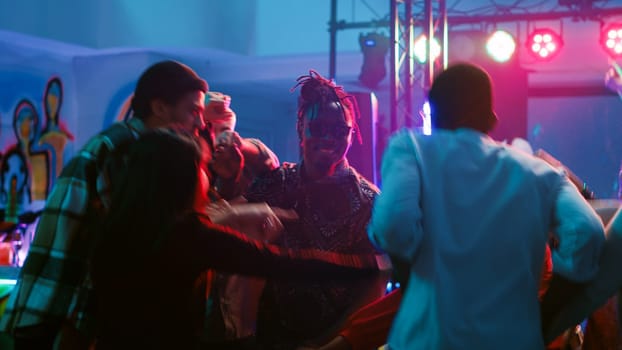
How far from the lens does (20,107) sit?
33.1ft

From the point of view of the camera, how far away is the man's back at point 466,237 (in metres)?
1.77

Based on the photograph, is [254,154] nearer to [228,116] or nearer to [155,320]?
[228,116]

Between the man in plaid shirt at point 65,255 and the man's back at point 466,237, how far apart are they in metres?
0.81

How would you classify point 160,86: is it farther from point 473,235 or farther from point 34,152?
point 34,152

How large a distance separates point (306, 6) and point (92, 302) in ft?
29.4

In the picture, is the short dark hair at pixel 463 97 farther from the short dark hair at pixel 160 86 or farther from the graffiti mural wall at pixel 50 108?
the graffiti mural wall at pixel 50 108

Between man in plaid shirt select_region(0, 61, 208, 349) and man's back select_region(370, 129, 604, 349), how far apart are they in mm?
805

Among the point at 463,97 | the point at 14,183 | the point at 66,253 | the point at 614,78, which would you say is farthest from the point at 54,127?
the point at 463,97

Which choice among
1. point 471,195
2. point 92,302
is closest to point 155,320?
point 92,302

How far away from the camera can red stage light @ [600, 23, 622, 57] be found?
334 inches

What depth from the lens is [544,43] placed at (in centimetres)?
903

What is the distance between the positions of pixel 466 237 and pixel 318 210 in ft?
3.17

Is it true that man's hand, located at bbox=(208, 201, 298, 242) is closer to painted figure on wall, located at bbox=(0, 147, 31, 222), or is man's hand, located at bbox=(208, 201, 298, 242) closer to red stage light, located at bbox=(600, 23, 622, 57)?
red stage light, located at bbox=(600, 23, 622, 57)

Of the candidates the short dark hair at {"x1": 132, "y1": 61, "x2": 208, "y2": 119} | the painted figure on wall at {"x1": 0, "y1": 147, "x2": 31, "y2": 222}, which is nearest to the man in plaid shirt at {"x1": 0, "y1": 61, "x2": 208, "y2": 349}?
the short dark hair at {"x1": 132, "y1": 61, "x2": 208, "y2": 119}
